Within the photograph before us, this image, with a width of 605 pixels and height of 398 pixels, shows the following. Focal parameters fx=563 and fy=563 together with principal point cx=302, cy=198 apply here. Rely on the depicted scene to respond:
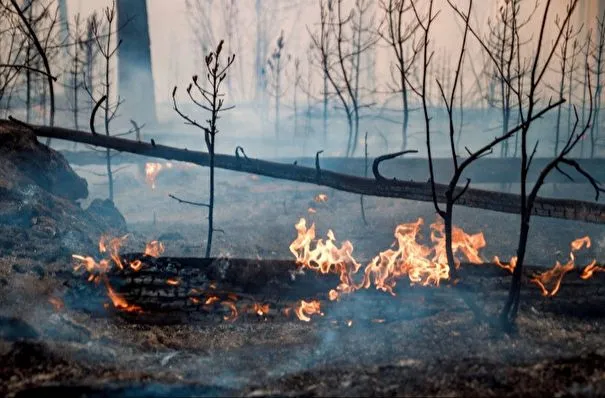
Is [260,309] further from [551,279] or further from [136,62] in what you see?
[136,62]

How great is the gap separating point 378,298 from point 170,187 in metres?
11.7

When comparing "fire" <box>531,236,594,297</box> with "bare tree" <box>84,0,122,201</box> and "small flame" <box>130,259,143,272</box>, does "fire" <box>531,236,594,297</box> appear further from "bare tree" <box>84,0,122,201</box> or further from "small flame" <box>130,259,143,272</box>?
"bare tree" <box>84,0,122,201</box>

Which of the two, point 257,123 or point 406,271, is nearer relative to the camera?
point 406,271

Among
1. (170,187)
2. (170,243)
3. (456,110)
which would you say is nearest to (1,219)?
(170,243)

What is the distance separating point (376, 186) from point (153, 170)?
10524mm

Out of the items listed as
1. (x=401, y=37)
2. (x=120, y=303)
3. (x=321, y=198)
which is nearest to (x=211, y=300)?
(x=120, y=303)

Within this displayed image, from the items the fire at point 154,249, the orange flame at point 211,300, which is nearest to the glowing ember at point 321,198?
the fire at point 154,249

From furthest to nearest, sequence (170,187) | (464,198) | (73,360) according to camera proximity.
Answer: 1. (170,187)
2. (464,198)
3. (73,360)

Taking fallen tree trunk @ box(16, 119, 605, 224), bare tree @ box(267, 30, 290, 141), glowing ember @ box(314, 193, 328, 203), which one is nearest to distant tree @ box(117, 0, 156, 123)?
bare tree @ box(267, 30, 290, 141)

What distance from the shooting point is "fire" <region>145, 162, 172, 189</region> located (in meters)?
16.6

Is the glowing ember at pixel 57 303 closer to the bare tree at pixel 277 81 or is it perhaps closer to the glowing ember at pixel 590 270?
the glowing ember at pixel 590 270

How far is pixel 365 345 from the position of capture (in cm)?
494

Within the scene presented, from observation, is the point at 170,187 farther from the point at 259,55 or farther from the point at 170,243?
the point at 259,55

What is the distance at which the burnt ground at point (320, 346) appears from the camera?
3.68m
